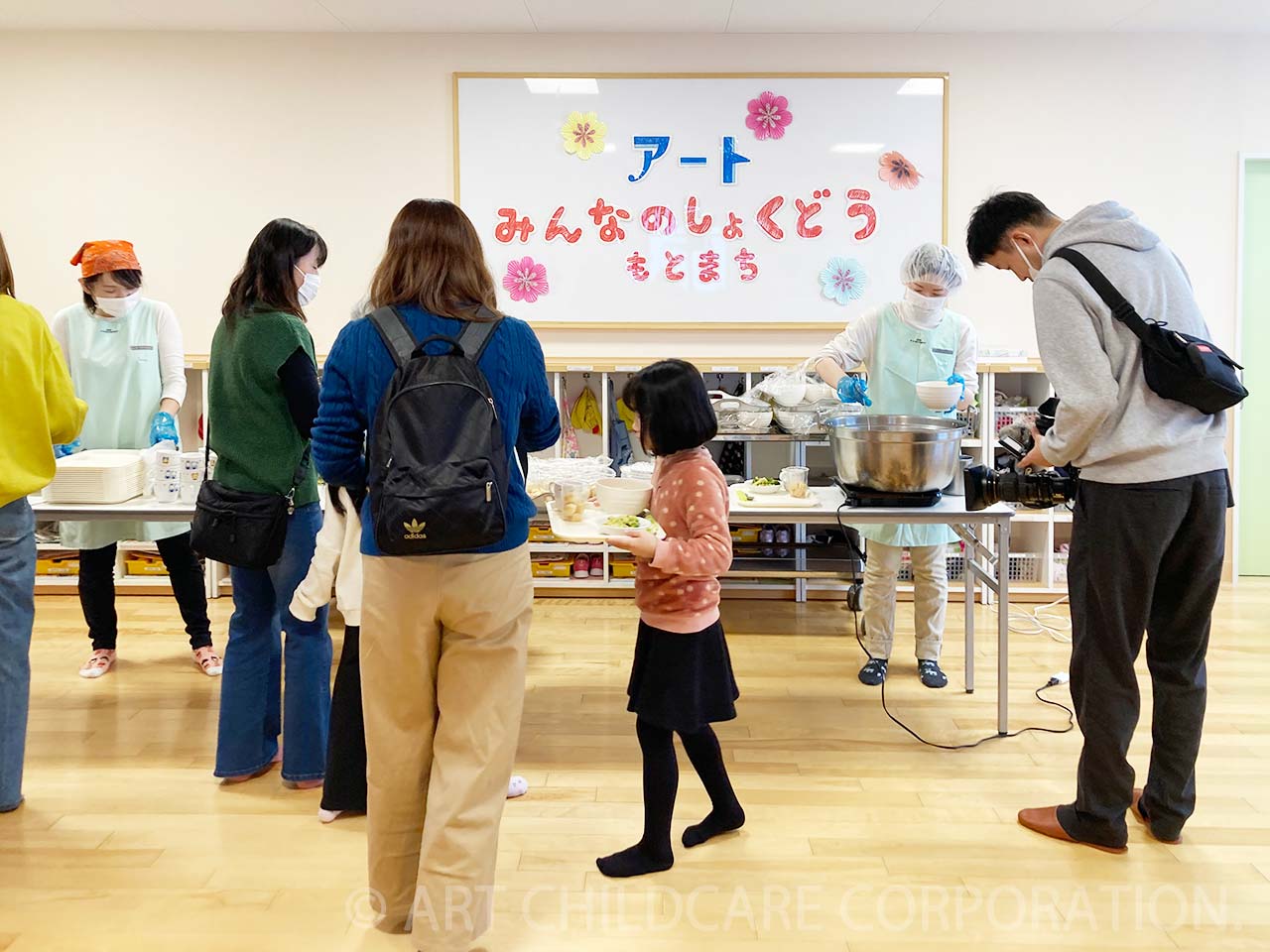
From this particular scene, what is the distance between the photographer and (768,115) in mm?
4883

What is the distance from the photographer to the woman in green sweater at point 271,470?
8.30ft

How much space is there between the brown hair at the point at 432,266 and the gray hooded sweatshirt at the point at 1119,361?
4.34ft

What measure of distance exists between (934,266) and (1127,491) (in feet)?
4.86

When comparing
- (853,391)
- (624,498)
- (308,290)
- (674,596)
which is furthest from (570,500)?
(853,391)

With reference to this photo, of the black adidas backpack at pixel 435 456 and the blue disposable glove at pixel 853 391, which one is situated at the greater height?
the blue disposable glove at pixel 853 391

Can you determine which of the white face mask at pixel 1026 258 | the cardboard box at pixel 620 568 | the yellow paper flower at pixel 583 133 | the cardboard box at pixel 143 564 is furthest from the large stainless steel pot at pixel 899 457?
the cardboard box at pixel 143 564

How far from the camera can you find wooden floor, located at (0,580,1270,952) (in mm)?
2021

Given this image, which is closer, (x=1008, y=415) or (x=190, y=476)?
(x=190, y=476)

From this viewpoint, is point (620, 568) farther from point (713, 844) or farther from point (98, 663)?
point (713, 844)

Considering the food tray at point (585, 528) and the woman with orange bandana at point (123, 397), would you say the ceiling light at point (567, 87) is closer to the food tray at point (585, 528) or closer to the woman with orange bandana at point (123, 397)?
the woman with orange bandana at point (123, 397)

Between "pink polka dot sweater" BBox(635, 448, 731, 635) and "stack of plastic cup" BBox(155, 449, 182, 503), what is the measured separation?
1.70m

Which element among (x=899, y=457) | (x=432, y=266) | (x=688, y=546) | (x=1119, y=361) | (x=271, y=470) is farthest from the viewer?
(x=899, y=457)

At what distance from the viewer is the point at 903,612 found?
467 cm

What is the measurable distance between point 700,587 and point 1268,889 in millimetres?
1479
